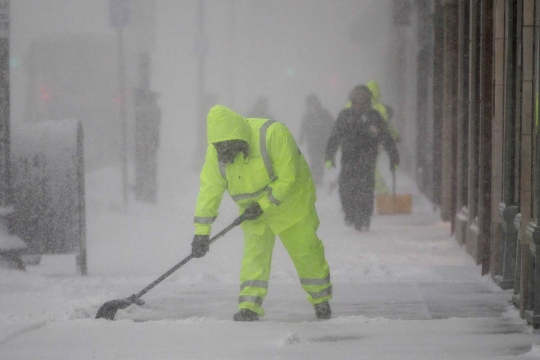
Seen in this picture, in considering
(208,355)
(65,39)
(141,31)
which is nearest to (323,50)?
(65,39)

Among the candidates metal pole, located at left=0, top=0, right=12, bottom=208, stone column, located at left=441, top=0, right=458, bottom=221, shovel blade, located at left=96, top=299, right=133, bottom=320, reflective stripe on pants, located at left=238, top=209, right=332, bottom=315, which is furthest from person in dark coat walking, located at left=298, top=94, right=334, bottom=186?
shovel blade, located at left=96, top=299, right=133, bottom=320

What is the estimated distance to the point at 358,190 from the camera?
469 inches

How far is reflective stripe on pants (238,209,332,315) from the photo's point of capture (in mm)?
6430

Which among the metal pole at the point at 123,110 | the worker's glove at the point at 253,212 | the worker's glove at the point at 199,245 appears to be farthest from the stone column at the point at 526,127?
the metal pole at the point at 123,110

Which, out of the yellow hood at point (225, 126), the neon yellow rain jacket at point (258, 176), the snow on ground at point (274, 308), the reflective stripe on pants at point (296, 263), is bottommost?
the snow on ground at point (274, 308)

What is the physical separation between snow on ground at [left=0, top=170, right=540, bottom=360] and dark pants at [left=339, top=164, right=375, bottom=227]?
1.36ft

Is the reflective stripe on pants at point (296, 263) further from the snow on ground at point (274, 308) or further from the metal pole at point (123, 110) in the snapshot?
the metal pole at point (123, 110)

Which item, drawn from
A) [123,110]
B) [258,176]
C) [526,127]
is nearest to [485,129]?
[526,127]

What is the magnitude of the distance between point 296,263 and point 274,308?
575 millimetres

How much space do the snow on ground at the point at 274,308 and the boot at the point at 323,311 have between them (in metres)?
0.06

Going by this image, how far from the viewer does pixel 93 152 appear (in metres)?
25.3

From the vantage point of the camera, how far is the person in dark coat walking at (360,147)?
11805mm

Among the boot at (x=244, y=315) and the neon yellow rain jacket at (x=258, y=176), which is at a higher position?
the neon yellow rain jacket at (x=258, y=176)

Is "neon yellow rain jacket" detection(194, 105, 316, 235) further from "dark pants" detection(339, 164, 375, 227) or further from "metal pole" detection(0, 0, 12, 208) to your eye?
"dark pants" detection(339, 164, 375, 227)
